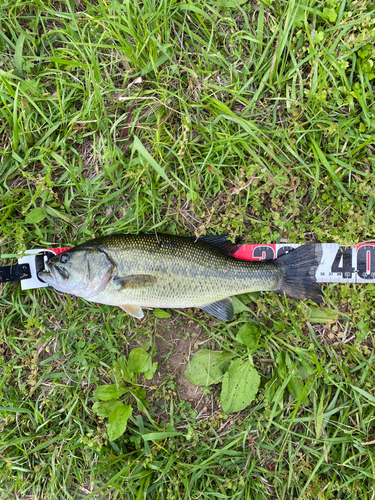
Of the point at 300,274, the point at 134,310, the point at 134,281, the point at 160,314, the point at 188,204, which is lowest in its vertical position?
the point at 160,314

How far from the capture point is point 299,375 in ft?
10.5

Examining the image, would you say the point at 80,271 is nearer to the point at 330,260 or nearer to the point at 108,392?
the point at 108,392

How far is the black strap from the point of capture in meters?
3.28

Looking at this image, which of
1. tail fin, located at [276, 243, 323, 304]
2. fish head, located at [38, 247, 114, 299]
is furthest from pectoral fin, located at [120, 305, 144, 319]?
tail fin, located at [276, 243, 323, 304]

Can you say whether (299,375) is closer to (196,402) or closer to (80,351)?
(196,402)

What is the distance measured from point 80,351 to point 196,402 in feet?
4.63

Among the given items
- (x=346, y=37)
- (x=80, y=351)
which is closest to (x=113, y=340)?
(x=80, y=351)

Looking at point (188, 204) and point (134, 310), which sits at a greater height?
point (188, 204)

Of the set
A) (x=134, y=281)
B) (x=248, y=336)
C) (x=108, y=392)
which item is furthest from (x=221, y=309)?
(x=108, y=392)

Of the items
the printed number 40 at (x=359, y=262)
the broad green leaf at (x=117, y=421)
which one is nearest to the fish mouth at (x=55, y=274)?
the broad green leaf at (x=117, y=421)

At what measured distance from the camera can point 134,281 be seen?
2.99 meters

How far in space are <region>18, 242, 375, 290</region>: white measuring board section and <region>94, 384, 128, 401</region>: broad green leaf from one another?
4.23 ft

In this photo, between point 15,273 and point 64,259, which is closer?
point 64,259

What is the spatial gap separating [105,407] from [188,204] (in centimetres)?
233
